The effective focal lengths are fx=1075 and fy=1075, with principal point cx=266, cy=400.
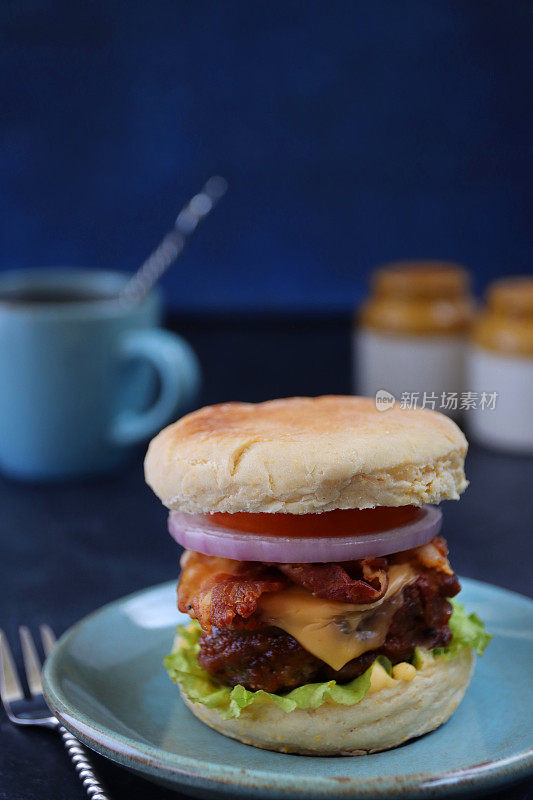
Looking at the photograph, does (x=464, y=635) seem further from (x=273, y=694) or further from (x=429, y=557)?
(x=273, y=694)

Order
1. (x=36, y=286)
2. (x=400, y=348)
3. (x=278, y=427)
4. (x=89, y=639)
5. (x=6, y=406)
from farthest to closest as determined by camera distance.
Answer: (x=400, y=348) < (x=36, y=286) < (x=6, y=406) < (x=89, y=639) < (x=278, y=427)

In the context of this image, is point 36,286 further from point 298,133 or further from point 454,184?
point 454,184

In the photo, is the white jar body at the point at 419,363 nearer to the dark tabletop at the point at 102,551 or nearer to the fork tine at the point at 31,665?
the dark tabletop at the point at 102,551

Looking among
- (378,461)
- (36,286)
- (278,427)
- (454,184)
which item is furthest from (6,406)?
(454,184)

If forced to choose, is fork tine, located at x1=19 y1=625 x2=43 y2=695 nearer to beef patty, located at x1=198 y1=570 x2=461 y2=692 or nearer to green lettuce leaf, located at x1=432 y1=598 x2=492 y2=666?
beef patty, located at x1=198 y1=570 x2=461 y2=692

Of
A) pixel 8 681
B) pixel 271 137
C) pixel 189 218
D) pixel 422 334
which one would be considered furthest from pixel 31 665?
pixel 271 137

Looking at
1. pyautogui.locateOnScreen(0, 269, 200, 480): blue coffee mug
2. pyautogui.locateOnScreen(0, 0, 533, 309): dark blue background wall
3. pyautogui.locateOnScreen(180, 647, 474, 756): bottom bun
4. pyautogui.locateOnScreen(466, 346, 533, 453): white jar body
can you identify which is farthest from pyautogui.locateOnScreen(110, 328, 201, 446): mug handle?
pyautogui.locateOnScreen(180, 647, 474, 756): bottom bun
